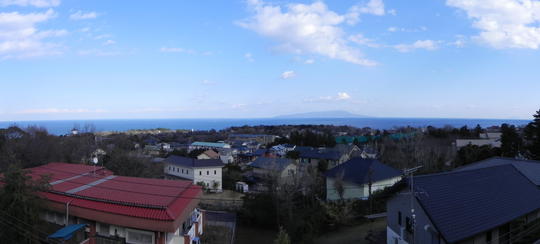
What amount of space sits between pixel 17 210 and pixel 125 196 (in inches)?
109

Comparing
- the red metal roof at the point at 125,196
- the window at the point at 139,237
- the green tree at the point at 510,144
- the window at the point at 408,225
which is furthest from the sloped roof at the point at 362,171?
the window at the point at 139,237

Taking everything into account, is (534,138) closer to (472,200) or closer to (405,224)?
(472,200)

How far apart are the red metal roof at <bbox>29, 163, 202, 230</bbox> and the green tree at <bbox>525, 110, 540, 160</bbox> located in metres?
24.4

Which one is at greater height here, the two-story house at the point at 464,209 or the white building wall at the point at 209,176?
the two-story house at the point at 464,209

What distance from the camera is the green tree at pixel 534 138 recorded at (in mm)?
21931

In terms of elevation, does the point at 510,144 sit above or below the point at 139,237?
above

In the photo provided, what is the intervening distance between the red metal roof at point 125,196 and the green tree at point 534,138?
961 inches

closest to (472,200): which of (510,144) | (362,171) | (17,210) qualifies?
(362,171)

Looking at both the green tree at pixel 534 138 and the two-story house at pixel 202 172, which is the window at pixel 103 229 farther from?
the green tree at pixel 534 138

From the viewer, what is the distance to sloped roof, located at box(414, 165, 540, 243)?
878 centimetres

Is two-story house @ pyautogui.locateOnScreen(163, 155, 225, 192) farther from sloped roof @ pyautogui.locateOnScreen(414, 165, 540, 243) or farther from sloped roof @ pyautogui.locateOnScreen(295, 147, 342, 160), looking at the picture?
sloped roof @ pyautogui.locateOnScreen(414, 165, 540, 243)

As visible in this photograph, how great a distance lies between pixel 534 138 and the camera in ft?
73.3

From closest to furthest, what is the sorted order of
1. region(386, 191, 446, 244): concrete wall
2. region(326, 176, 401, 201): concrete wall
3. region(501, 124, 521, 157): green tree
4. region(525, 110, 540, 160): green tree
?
1. region(386, 191, 446, 244): concrete wall
2. region(326, 176, 401, 201): concrete wall
3. region(525, 110, 540, 160): green tree
4. region(501, 124, 521, 157): green tree

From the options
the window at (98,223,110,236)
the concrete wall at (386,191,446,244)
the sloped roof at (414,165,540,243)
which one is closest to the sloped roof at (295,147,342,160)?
the sloped roof at (414,165,540,243)
